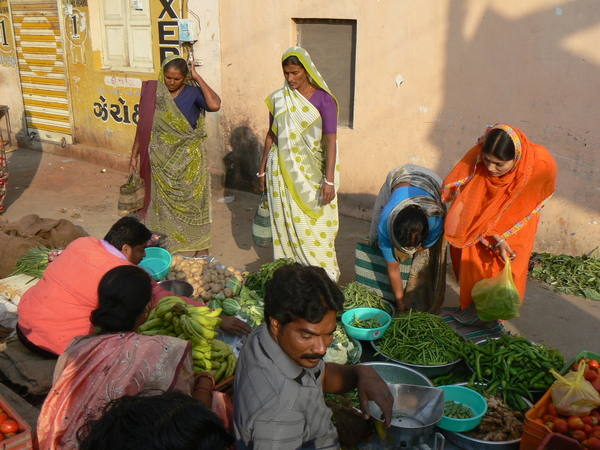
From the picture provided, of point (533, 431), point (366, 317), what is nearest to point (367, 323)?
point (366, 317)

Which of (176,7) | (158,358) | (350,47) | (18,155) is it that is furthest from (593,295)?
(18,155)

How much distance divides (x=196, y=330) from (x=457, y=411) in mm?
1436

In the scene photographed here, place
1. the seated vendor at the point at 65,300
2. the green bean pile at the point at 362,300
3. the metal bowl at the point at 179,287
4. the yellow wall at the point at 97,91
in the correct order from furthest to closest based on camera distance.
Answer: the yellow wall at the point at 97,91, the metal bowl at the point at 179,287, the green bean pile at the point at 362,300, the seated vendor at the point at 65,300

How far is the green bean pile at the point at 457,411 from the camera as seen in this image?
281cm

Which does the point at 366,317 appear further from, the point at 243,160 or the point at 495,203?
the point at 243,160

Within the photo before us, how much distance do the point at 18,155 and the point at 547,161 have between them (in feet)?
32.3

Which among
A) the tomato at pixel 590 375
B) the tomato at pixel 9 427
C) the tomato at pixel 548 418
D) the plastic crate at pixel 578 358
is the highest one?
the tomato at pixel 590 375

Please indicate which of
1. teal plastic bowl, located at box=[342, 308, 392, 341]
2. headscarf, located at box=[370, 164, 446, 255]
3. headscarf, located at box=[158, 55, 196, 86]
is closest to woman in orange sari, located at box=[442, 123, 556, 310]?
headscarf, located at box=[370, 164, 446, 255]

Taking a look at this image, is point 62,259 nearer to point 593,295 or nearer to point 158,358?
point 158,358

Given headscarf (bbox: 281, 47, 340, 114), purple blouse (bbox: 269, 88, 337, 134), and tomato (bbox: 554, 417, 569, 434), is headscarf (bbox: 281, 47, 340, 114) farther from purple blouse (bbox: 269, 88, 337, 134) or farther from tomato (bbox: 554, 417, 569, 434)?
tomato (bbox: 554, 417, 569, 434)

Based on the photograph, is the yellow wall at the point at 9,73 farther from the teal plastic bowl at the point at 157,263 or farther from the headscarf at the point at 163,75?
the teal plastic bowl at the point at 157,263

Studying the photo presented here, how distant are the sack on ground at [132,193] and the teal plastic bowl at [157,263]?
90 centimetres

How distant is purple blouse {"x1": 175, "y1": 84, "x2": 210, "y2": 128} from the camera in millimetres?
5262

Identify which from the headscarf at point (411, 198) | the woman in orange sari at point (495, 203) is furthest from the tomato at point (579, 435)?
the headscarf at point (411, 198)
